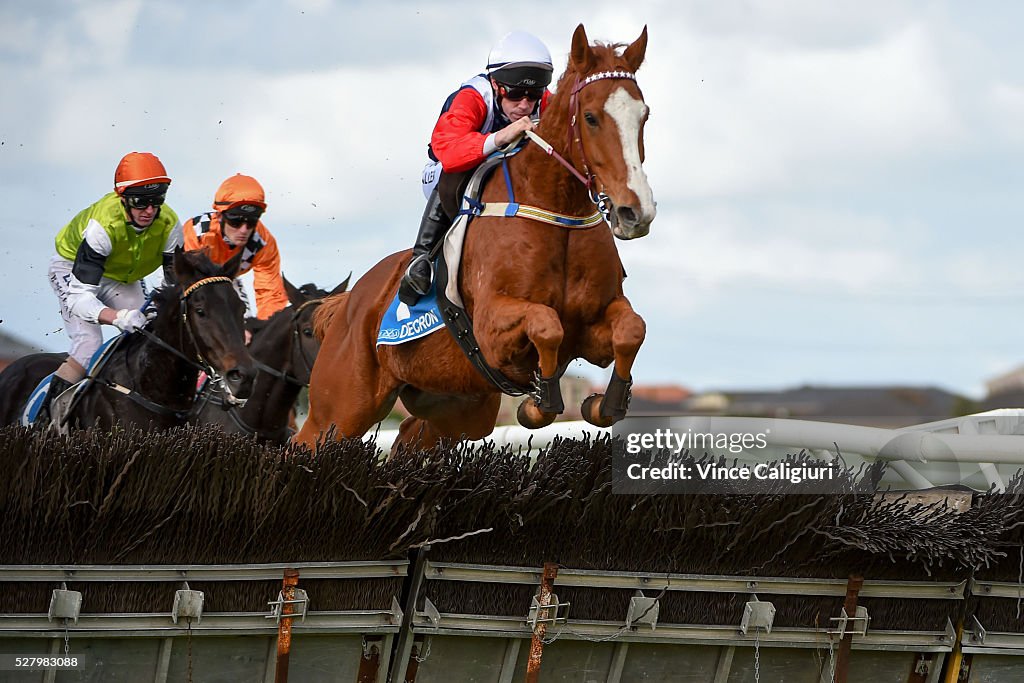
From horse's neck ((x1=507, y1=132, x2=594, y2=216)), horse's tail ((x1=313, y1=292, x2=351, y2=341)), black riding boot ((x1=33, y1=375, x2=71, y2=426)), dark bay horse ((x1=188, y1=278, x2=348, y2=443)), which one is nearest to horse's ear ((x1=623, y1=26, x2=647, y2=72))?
horse's neck ((x1=507, y1=132, x2=594, y2=216))

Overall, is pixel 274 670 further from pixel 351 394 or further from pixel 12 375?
pixel 12 375

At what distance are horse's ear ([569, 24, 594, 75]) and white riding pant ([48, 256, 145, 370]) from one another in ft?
11.7

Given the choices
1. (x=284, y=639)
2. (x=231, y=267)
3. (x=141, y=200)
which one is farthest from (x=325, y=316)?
(x=284, y=639)

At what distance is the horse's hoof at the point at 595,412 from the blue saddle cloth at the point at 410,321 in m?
0.83

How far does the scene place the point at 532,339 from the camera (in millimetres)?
4527

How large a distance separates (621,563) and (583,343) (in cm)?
111

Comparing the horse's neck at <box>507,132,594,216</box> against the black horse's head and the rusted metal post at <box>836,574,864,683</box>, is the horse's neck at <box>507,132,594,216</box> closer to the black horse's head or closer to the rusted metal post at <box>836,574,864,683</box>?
the rusted metal post at <box>836,574,864,683</box>

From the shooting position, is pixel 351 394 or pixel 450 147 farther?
pixel 351 394

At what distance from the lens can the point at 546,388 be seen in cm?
462

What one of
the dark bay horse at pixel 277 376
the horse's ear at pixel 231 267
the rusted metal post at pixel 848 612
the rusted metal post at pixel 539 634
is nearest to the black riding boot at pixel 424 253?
the rusted metal post at pixel 539 634

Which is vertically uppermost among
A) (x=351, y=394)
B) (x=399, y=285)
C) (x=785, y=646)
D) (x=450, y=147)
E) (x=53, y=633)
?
(x=450, y=147)

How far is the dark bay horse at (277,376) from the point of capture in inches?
307

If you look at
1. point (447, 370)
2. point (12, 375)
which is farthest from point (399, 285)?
point (12, 375)

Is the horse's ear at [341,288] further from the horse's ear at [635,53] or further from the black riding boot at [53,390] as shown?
the horse's ear at [635,53]
